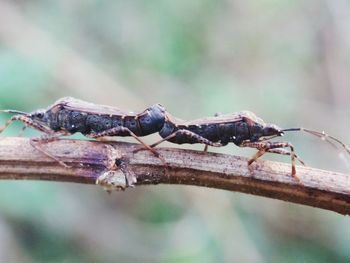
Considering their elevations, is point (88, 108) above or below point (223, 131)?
above

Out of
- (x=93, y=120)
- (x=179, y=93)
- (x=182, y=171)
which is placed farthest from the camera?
(x=179, y=93)

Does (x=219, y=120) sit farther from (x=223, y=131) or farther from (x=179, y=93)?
(x=179, y=93)

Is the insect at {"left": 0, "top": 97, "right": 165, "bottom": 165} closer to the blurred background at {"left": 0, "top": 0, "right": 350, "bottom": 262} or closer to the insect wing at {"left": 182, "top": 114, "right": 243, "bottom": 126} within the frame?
the insect wing at {"left": 182, "top": 114, "right": 243, "bottom": 126}

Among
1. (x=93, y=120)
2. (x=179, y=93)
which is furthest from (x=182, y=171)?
(x=179, y=93)

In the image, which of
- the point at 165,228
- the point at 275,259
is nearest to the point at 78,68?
the point at 165,228

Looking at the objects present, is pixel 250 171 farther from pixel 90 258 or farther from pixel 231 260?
pixel 90 258

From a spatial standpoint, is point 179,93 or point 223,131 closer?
point 223,131

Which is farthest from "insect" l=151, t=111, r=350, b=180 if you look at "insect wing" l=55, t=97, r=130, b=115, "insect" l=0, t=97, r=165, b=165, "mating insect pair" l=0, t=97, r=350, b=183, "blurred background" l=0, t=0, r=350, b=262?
"blurred background" l=0, t=0, r=350, b=262

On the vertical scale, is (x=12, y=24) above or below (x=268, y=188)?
above
